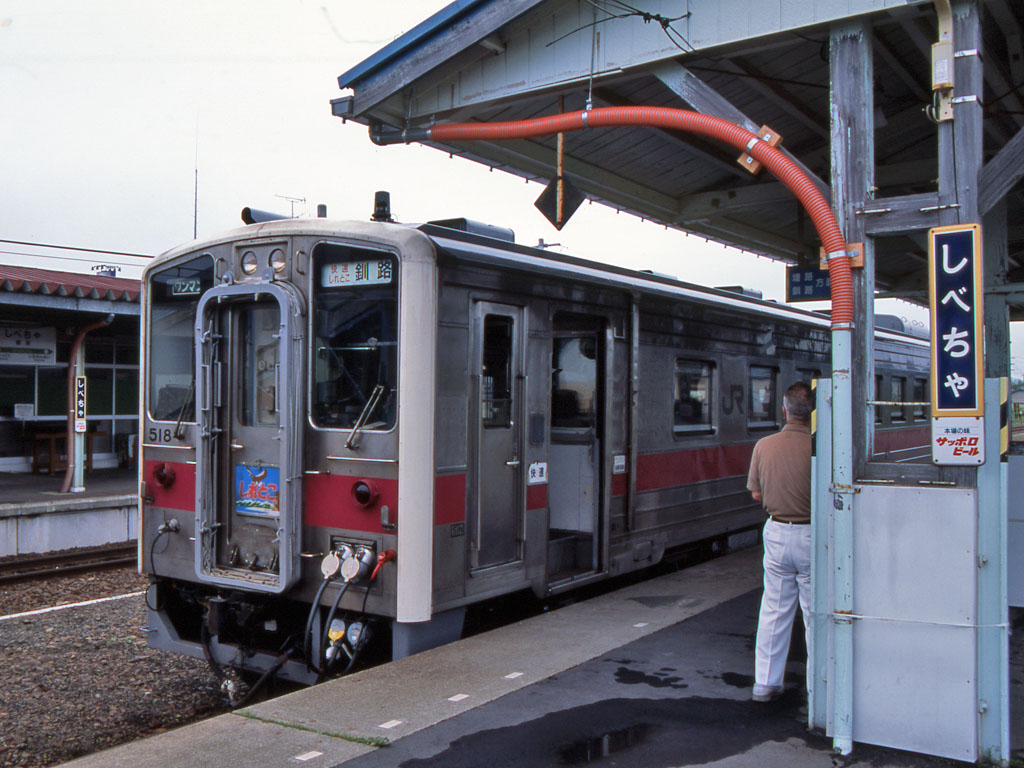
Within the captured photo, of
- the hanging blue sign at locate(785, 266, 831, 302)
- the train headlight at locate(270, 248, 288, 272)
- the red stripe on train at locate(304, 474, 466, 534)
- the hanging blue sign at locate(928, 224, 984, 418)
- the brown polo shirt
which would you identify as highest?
the hanging blue sign at locate(785, 266, 831, 302)

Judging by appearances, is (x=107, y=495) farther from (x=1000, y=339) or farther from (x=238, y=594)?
(x=1000, y=339)

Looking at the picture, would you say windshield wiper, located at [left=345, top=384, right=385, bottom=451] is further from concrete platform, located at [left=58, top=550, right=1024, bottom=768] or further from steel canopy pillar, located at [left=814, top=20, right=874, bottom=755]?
steel canopy pillar, located at [left=814, top=20, right=874, bottom=755]

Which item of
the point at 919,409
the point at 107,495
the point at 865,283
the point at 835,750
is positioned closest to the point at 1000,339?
the point at 865,283

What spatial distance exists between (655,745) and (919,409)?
12.3 meters

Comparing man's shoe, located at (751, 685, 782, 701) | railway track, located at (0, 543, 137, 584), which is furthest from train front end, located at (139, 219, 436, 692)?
railway track, located at (0, 543, 137, 584)

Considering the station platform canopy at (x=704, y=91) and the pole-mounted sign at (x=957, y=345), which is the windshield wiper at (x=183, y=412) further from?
the pole-mounted sign at (x=957, y=345)

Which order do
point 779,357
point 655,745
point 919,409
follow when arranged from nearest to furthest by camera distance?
point 655,745 → point 779,357 → point 919,409

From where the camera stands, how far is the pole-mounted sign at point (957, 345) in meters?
4.04

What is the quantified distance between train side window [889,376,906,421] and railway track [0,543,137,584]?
1046 cm

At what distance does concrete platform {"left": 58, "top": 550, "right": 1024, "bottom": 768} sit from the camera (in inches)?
166

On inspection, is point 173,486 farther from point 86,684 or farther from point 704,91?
point 704,91

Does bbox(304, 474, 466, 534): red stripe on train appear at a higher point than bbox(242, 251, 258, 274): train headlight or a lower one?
lower

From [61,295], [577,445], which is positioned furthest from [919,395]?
[61,295]

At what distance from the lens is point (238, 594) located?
239 inches
